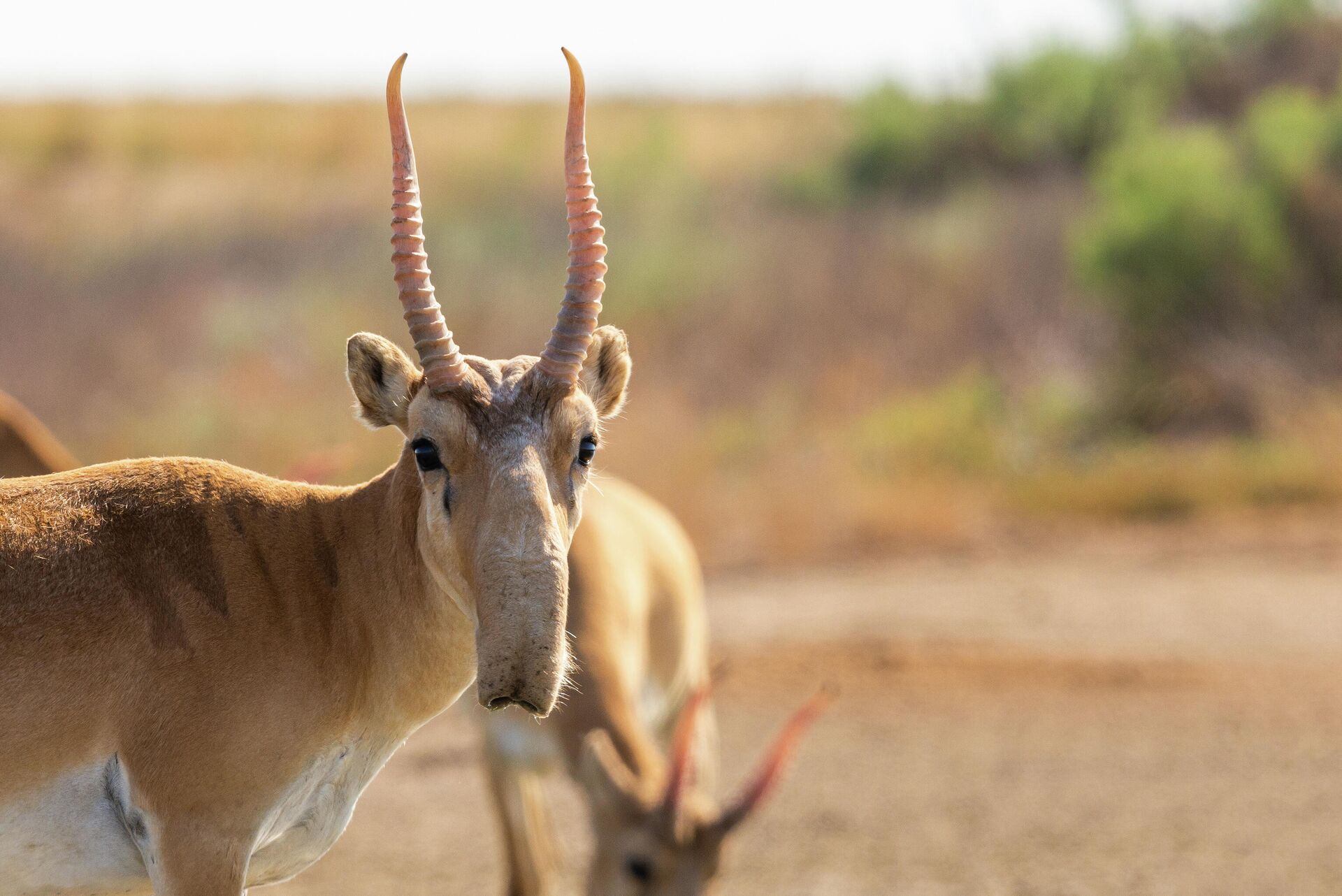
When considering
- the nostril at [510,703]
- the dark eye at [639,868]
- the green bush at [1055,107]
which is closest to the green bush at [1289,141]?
the green bush at [1055,107]

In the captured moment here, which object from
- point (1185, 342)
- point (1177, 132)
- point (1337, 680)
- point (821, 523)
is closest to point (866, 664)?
point (1337, 680)

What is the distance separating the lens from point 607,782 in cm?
723

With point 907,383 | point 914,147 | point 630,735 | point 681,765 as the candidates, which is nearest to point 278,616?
point 681,765

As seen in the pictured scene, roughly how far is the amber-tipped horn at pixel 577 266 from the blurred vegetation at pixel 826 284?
10.6 metres

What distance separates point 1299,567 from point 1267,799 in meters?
7.44

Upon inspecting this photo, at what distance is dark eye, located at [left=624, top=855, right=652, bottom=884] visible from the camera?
715 centimetres

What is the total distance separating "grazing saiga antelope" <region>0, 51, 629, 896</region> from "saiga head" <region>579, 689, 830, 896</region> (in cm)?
252

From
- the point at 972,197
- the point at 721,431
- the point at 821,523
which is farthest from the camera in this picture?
the point at 972,197

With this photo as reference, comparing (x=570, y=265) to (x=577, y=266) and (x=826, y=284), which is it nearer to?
(x=577, y=266)

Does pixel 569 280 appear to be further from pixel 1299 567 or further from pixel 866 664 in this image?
pixel 1299 567

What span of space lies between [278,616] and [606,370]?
1228 millimetres

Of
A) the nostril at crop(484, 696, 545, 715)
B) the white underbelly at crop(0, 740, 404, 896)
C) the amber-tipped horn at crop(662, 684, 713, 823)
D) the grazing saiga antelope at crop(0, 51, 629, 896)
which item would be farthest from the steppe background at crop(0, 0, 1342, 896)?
the nostril at crop(484, 696, 545, 715)

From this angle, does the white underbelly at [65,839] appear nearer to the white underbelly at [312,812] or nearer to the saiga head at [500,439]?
the white underbelly at [312,812]

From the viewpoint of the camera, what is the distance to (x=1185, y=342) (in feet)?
82.1
